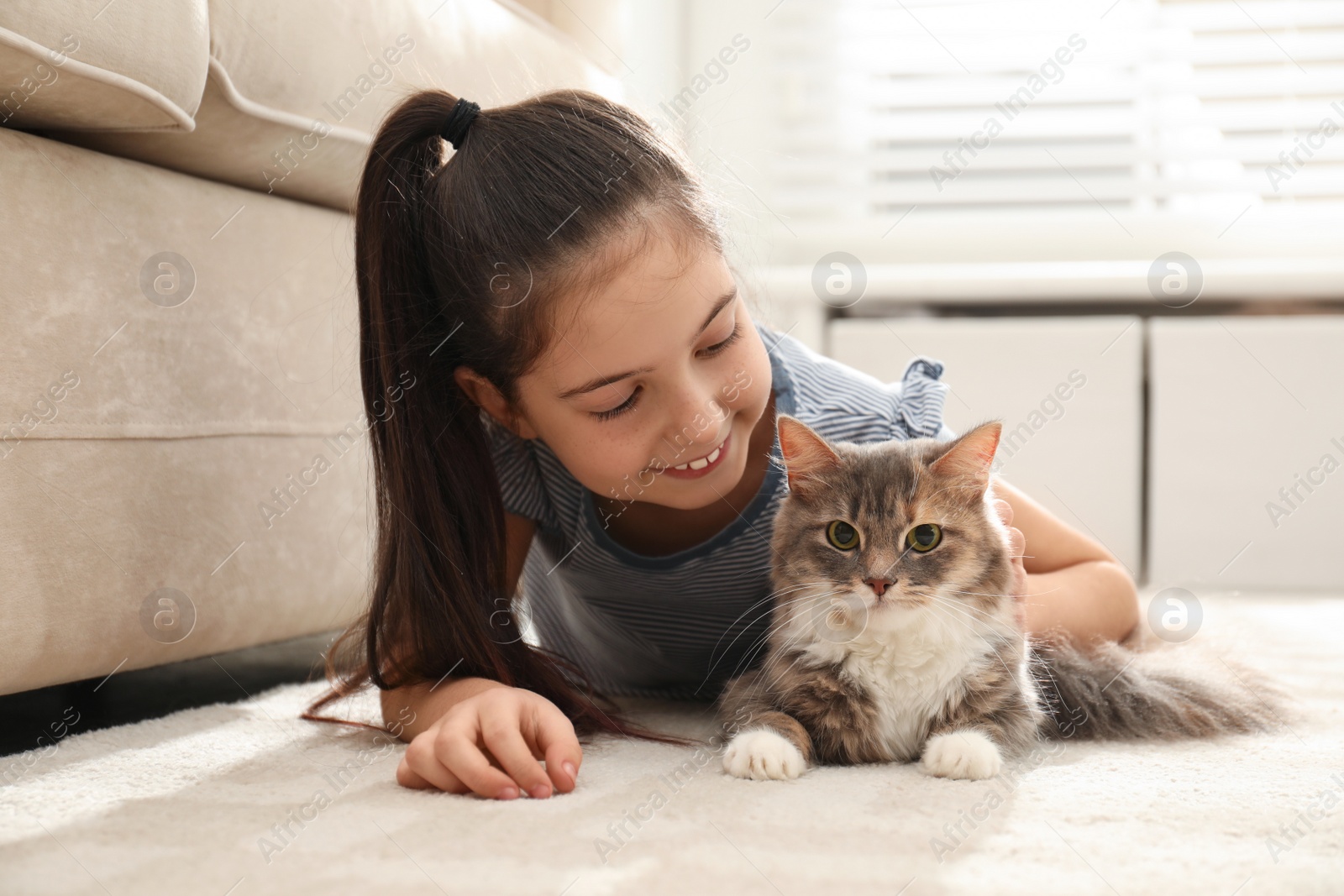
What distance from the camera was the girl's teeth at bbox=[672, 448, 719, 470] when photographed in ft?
4.15

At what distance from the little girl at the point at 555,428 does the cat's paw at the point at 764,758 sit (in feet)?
0.55

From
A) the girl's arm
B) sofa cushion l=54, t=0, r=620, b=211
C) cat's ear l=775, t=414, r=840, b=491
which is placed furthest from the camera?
the girl's arm

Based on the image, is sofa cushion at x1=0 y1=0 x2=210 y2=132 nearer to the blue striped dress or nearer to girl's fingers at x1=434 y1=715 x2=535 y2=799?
the blue striped dress

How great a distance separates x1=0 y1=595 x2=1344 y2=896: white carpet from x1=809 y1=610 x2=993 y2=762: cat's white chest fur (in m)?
0.06

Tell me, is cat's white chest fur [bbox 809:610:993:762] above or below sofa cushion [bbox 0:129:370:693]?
below

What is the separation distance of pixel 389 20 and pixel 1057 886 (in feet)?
4.77

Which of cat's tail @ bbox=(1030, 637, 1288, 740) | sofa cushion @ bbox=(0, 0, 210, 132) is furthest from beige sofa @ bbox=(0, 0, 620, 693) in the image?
cat's tail @ bbox=(1030, 637, 1288, 740)

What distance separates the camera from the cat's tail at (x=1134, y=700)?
1.21m

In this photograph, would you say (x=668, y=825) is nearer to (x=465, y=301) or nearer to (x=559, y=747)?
(x=559, y=747)

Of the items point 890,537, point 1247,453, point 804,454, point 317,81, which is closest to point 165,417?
point 317,81

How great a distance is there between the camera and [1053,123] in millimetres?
3074

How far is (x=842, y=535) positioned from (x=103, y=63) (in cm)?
94

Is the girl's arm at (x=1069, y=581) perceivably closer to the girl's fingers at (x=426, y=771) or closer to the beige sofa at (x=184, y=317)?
the girl's fingers at (x=426, y=771)

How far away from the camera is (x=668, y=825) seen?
2.90ft
